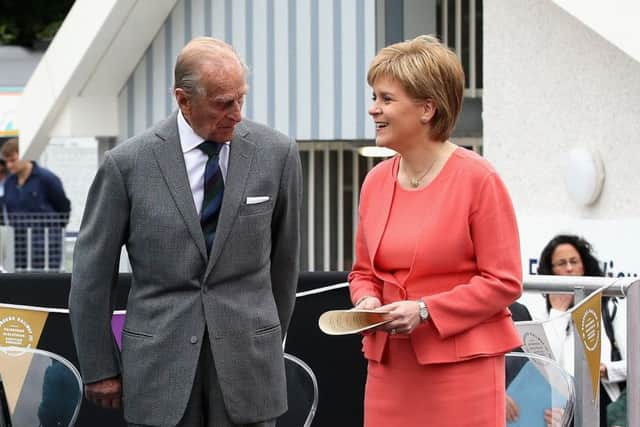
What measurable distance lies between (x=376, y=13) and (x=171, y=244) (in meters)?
6.76

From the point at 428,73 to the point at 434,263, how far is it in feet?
1.70

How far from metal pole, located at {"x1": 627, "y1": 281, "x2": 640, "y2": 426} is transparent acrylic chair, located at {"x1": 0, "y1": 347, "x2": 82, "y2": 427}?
6.25 ft

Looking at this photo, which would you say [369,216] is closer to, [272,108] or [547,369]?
[547,369]

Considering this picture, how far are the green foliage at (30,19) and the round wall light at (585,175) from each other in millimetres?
17866

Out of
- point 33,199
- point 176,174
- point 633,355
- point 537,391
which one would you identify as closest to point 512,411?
point 537,391

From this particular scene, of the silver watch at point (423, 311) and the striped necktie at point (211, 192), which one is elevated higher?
the striped necktie at point (211, 192)

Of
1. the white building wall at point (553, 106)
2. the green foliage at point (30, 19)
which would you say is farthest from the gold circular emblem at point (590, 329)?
the green foliage at point (30, 19)

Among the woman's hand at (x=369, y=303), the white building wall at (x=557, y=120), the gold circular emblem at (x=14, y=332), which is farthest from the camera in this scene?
the white building wall at (x=557, y=120)

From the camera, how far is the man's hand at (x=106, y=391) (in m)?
4.18

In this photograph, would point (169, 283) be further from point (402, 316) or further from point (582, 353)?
point (582, 353)

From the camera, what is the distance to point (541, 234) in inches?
340

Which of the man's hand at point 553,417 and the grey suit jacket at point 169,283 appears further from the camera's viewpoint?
the man's hand at point 553,417

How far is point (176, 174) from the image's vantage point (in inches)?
163

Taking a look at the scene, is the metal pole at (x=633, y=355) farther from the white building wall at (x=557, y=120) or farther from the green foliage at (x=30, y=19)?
the green foliage at (x=30, y=19)
